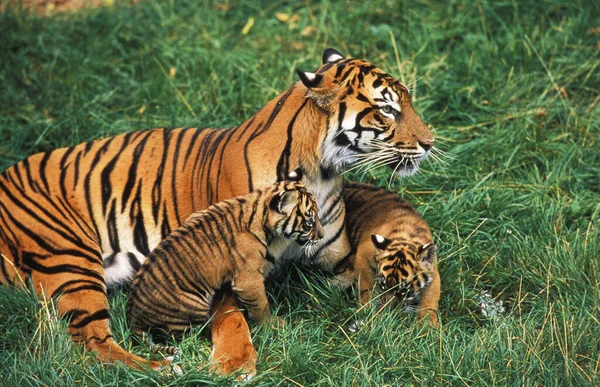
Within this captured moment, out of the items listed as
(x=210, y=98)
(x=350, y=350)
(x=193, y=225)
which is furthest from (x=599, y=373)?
(x=210, y=98)

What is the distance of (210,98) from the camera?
702 centimetres

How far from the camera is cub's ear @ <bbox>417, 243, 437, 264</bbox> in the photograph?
485 cm

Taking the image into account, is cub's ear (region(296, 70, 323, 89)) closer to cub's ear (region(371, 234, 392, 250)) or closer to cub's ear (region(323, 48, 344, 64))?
cub's ear (region(323, 48, 344, 64))

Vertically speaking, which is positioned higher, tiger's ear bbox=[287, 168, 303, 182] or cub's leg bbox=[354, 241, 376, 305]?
tiger's ear bbox=[287, 168, 303, 182]

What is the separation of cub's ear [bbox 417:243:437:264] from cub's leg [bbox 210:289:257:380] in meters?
0.95

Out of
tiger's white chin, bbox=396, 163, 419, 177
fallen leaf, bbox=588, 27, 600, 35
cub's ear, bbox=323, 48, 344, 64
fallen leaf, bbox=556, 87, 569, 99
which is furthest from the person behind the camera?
fallen leaf, bbox=588, 27, 600, 35

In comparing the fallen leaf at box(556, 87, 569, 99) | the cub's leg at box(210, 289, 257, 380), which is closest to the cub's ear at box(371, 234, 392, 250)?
the cub's leg at box(210, 289, 257, 380)

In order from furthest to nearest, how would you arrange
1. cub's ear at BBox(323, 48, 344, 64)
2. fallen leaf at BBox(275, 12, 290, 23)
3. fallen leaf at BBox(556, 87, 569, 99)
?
fallen leaf at BBox(275, 12, 290, 23)
fallen leaf at BBox(556, 87, 569, 99)
cub's ear at BBox(323, 48, 344, 64)

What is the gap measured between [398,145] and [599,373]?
154cm

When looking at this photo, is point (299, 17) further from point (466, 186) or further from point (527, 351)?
point (527, 351)

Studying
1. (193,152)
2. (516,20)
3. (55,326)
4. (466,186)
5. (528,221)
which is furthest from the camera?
(516,20)

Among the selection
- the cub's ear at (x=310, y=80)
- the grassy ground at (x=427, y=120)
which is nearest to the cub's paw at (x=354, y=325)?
the grassy ground at (x=427, y=120)

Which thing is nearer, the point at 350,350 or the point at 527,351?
the point at 527,351

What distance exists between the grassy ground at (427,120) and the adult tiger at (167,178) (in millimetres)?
212
